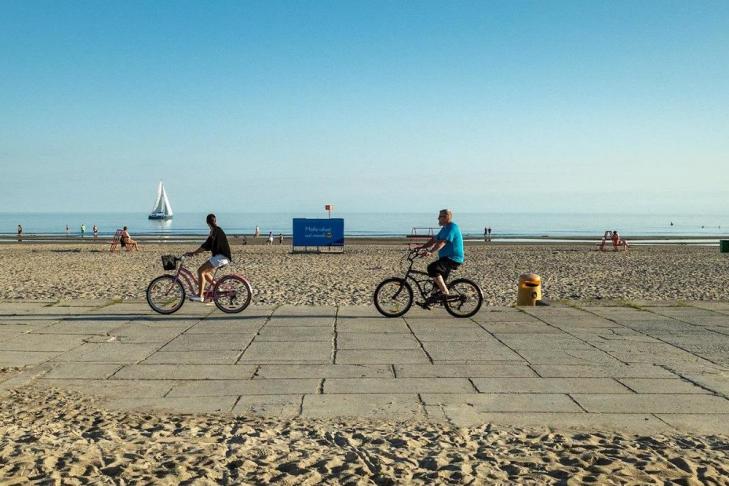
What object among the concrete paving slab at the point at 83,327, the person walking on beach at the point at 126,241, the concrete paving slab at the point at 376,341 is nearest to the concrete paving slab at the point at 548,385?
the concrete paving slab at the point at 376,341

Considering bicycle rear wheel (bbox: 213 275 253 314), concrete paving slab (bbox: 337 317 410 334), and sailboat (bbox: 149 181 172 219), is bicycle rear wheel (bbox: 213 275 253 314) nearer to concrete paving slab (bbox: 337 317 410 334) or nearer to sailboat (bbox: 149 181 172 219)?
concrete paving slab (bbox: 337 317 410 334)

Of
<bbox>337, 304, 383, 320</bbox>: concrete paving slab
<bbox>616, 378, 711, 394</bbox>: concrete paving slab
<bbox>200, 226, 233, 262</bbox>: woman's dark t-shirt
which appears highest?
<bbox>200, 226, 233, 262</bbox>: woman's dark t-shirt

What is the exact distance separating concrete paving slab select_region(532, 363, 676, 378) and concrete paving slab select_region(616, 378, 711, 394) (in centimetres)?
16

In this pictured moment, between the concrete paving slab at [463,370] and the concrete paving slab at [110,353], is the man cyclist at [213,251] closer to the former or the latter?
the concrete paving slab at [110,353]

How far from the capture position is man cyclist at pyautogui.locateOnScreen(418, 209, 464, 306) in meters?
9.48

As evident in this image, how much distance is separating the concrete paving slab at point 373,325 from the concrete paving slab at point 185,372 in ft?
8.05

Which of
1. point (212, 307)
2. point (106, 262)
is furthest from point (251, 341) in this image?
point (106, 262)

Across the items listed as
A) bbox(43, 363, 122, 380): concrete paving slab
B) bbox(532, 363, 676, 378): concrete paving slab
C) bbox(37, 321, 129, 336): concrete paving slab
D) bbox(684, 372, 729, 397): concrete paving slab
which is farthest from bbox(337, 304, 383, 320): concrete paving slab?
bbox(684, 372, 729, 397): concrete paving slab

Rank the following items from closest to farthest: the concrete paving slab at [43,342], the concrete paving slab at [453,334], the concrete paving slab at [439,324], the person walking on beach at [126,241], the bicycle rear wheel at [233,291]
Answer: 1. the concrete paving slab at [43,342]
2. the concrete paving slab at [453,334]
3. the concrete paving slab at [439,324]
4. the bicycle rear wheel at [233,291]
5. the person walking on beach at [126,241]

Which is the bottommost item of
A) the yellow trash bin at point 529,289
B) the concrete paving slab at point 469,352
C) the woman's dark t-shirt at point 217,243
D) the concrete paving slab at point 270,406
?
the concrete paving slab at point 270,406

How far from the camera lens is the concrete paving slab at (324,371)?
20.6 ft

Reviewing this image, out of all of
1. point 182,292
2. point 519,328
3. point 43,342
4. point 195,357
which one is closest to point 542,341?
point 519,328

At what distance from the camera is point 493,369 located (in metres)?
6.52

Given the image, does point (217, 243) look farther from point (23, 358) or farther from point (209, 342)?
point (23, 358)
